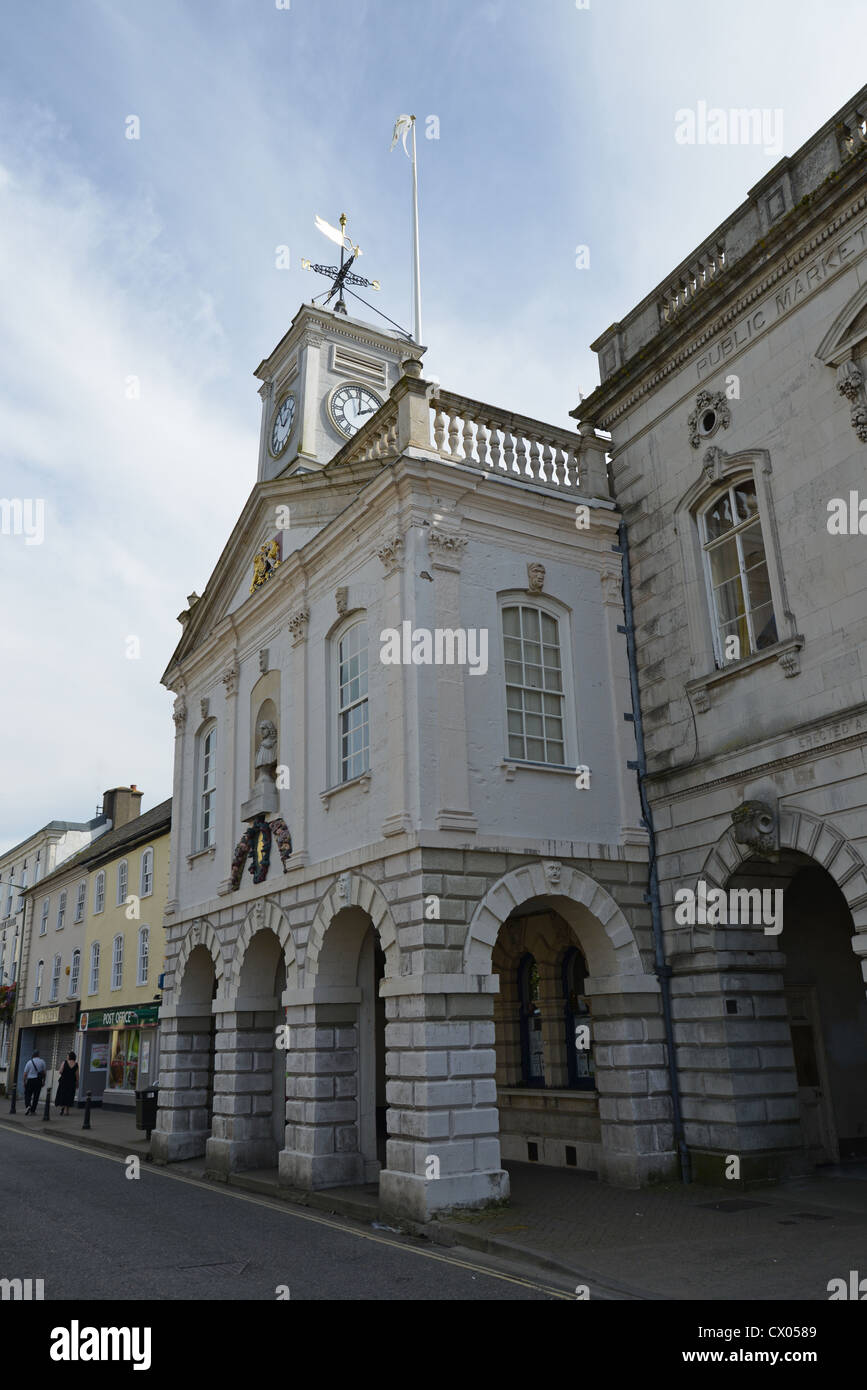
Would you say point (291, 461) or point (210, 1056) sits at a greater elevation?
point (291, 461)

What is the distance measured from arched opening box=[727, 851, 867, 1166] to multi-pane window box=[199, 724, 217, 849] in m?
10.6

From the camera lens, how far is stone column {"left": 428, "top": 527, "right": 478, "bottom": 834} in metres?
13.1

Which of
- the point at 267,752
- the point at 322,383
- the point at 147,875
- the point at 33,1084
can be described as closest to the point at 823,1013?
the point at 267,752

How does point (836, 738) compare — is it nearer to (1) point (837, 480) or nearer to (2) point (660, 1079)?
(1) point (837, 480)

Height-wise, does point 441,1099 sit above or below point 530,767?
below

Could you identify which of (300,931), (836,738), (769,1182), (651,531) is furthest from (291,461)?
(769,1182)

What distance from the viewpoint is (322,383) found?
2227 cm

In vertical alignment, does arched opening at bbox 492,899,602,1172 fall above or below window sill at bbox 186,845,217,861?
below

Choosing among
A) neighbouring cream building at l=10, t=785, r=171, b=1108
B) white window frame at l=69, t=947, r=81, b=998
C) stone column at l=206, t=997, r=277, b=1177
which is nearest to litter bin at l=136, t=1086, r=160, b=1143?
stone column at l=206, t=997, r=277, b=1177

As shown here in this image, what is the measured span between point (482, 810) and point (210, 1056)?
10.4 m

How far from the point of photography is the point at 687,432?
15.0m

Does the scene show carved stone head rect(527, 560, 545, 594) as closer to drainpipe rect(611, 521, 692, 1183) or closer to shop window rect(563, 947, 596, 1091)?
drainpipe rect(611, 521, 692, 1183)

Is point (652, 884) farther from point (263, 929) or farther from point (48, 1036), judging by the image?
point (48, 1036)

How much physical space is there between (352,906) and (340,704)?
309 centimetres
